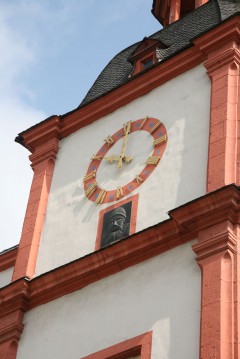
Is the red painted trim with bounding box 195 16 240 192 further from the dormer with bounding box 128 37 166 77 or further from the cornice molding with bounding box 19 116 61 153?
the cornice molding with bounding box 19 116 61 153

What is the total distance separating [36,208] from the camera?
66.2ft

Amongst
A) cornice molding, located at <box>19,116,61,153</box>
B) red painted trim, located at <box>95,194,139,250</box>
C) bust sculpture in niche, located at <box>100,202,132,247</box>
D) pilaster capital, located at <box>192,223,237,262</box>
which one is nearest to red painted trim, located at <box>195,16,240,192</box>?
pilaster capital, located at <box>192,223,237,262</box>

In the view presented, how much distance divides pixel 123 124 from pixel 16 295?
3490 mm

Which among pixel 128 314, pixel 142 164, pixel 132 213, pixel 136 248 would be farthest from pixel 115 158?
pixel 128 314

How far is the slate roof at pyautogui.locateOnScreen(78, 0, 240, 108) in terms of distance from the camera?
21.6m

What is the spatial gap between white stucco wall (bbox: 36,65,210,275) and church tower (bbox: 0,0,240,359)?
0.02 meters

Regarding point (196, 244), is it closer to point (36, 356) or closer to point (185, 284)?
point (185, 284)

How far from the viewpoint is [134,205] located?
18688mm

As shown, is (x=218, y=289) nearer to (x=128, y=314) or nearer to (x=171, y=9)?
(x=128, y=314)

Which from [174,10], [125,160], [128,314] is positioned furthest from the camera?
[174,10]

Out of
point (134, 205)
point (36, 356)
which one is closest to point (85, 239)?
point (134, 205)

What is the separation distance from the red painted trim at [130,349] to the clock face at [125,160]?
304 centimetres

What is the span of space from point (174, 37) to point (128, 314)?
22.2 ft

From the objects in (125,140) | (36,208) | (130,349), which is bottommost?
(130,349)
